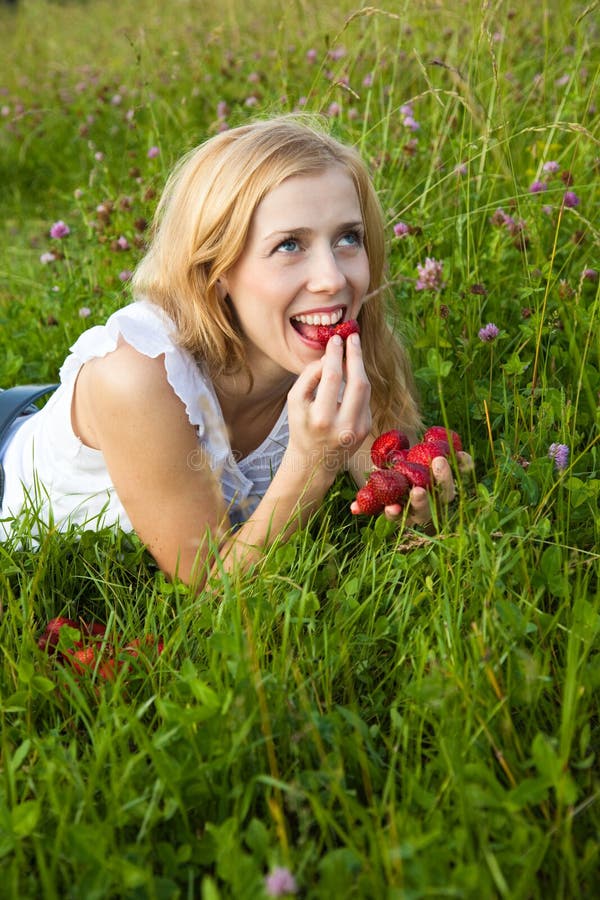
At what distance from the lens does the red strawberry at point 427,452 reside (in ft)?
6.37

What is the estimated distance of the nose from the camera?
2.11 m

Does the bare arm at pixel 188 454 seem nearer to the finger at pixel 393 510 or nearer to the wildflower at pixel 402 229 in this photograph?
the finger at pixel 393 510

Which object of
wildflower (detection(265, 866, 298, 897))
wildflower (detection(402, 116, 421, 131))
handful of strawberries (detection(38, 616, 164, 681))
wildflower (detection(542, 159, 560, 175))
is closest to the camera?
wildflower (detection(265, 866, 298, 897))

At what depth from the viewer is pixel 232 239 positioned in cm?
219

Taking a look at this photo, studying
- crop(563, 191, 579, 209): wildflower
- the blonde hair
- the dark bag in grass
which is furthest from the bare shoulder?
crop(563, 191, 579, 209): wildflower

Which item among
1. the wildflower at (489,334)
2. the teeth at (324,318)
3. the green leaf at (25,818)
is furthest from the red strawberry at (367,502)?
the green leaf at (25,818)

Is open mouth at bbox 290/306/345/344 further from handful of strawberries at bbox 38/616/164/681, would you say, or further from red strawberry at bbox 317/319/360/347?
handful of strawberries at bbox 38/616/164/681

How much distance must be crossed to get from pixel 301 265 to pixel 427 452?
1.80 feet

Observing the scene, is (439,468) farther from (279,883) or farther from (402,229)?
(402,229)

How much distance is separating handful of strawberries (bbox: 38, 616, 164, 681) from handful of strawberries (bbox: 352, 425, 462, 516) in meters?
0.52

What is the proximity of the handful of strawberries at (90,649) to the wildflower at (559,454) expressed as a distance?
0.98 m

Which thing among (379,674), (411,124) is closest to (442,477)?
(379,674)

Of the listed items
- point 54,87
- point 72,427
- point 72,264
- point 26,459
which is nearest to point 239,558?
point 72,427

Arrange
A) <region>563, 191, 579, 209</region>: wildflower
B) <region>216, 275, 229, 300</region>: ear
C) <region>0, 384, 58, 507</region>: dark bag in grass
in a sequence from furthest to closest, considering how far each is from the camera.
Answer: <region>563, 191, 579, 209</region>: wildflower
<region>0, 384, 58, 507</region>: dark bag in grass
<region>216, 275, 229, 300</region>: ear
